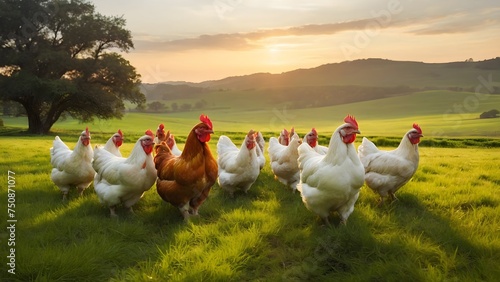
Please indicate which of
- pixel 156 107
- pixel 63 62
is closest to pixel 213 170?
pixel 63 62

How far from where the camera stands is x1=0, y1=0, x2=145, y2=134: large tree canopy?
2666 cm

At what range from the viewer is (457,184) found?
7.81 meters

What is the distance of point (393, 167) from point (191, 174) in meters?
3.50

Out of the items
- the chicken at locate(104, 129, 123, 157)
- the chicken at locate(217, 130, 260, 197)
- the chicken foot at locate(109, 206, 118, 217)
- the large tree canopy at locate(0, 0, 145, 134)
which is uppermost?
the large tree canopy at locate(0, 0, 145, 134)

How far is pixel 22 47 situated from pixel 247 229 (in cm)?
3109

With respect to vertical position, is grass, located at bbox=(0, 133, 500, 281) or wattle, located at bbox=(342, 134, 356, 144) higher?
wattle, located at bbox=(342, 134, 356, 144)

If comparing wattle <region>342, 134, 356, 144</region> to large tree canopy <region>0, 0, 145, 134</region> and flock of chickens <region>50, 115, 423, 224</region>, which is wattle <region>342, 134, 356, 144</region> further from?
large tree canopy <region>0, 0, 145, 134</region>

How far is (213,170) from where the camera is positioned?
6023 millimetres

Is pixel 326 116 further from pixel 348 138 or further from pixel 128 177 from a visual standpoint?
pixel 128 177

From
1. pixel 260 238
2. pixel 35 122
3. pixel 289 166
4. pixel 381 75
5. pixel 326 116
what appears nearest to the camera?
pixel 260 238

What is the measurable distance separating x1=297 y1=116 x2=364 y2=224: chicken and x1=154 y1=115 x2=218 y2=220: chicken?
1.72 m

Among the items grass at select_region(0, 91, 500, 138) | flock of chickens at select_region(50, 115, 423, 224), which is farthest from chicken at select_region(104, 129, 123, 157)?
grass at select_region(0, 91, 500, 138)

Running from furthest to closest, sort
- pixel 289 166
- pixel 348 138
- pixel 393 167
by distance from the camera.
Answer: pixel 289 166 < pixel 393 167 < pixel 348 138

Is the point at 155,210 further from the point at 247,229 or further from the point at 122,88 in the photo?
the point at 122,88
